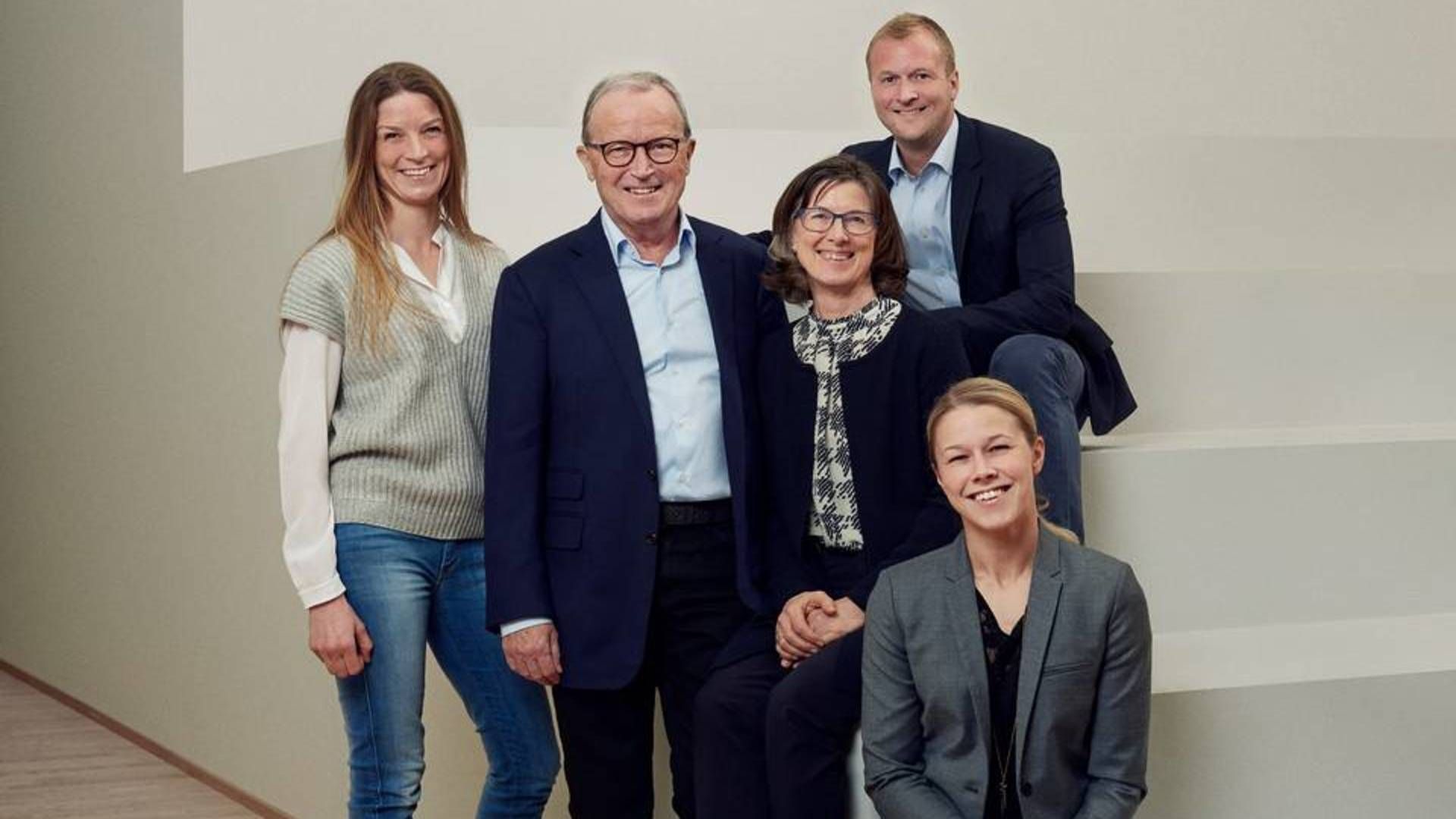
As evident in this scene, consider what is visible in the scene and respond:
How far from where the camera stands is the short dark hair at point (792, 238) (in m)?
3.03

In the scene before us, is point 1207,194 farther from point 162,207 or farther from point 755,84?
point 162,207

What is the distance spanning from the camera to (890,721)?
277 cm

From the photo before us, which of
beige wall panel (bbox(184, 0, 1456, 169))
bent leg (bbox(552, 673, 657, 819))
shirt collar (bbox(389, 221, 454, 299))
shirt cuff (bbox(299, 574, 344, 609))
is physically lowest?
bent leg (bbox(552, 673, 657, 819))

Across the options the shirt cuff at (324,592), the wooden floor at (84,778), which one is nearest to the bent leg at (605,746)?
the shirt cuff at (324,592)

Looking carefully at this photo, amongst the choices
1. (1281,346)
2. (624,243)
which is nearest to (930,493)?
(624,243)

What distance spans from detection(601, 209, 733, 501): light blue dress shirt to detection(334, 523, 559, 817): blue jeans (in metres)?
0.36

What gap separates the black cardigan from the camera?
2910mm

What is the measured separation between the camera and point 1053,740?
2711 mm

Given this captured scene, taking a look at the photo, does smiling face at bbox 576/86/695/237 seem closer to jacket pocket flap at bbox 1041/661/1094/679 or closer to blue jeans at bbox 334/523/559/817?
blue jeans at bbox 334/523/559/817

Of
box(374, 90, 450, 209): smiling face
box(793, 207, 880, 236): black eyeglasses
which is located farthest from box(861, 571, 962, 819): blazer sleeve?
box(374, 90, 450, 209): smiling face

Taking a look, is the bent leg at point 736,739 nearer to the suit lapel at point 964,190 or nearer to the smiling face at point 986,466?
the smiling face at point 986,466

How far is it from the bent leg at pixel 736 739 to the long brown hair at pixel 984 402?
42cm

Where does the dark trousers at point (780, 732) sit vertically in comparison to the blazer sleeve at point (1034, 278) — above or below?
below

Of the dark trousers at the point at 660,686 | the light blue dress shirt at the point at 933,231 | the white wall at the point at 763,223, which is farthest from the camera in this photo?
the white wall at the point at 763,223
